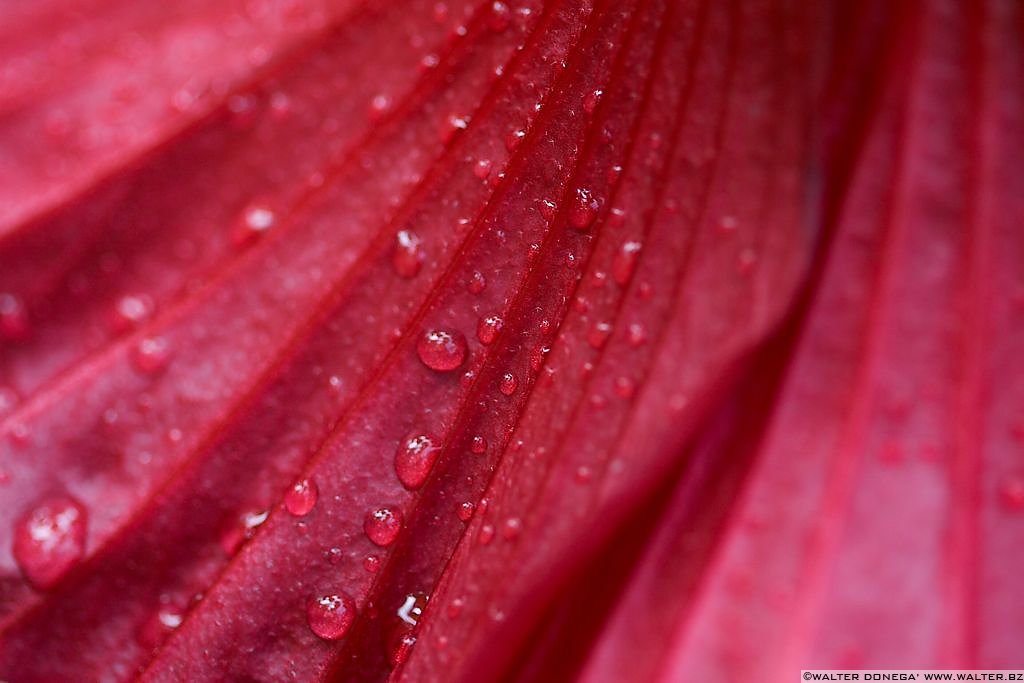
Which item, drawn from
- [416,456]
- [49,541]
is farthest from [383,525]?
[49,541]

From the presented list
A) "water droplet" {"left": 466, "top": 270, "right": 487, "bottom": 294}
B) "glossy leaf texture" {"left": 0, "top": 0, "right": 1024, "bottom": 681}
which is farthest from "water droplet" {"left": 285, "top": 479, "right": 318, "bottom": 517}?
"water droplet" {"left": 466, "top": 270, "right": 487, "bottom": 294}

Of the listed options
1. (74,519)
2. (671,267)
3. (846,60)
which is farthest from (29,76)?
(846,60)

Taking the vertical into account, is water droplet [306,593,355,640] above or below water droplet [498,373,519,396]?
below

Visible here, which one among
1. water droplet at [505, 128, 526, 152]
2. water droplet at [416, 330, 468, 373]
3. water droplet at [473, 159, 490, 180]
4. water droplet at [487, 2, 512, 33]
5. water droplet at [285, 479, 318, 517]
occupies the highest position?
water droplet at [487, 2, 512, 33]

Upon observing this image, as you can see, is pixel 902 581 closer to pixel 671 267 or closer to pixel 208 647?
pixel 671 267

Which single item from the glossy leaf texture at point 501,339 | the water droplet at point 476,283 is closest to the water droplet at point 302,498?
the glossy leaf texture at point 501,339

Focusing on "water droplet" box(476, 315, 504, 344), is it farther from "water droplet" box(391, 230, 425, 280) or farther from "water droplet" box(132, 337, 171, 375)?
"water droplet" box(132, 337, 171, 375)

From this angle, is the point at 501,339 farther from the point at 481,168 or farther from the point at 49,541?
the point at 49,541
